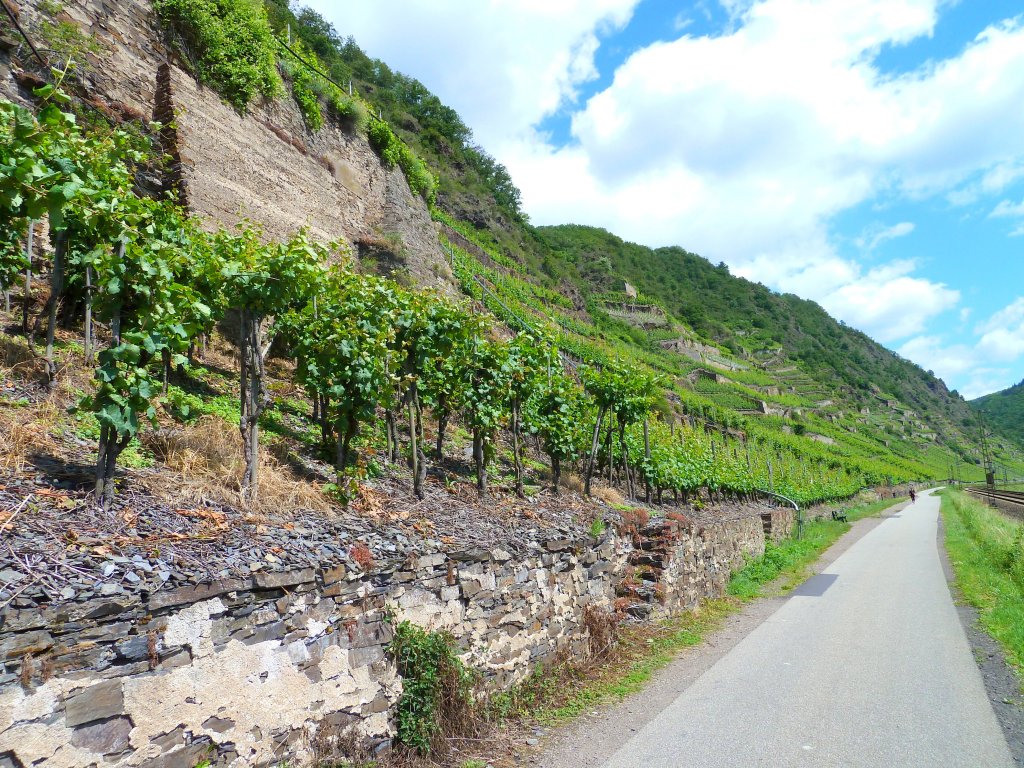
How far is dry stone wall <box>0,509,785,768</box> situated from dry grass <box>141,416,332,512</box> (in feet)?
4.85

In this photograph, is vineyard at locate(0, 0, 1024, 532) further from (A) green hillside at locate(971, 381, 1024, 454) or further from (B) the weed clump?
(A) green hillside at locate(971, 381, 1024, 454)

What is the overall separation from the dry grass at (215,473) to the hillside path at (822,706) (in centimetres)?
339

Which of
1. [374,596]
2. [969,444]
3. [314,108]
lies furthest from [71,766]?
[969,444]

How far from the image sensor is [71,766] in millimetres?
2982

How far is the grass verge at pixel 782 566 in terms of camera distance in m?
14.0

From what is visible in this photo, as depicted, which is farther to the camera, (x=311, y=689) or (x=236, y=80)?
(x=236, y=80)

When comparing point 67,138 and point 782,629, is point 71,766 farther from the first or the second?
point 782,629

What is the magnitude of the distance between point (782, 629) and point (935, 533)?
24560 mm

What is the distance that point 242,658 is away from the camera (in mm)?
3822

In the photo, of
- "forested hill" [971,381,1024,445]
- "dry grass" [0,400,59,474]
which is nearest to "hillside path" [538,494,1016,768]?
"dry grass" [0,400,59,474]

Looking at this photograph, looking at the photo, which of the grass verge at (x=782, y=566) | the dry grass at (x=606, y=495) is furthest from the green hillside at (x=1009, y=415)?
the dry grass at (x=606, y=495)

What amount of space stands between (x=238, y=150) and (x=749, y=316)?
139m

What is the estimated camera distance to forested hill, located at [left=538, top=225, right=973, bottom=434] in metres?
110

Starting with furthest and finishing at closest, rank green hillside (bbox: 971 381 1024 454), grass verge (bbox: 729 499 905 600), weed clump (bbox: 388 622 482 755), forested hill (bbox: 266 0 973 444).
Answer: green hillside (bbox: 971 381 1024 454), forested hill (bbox: 266 0 973 444), grass verge (bbox: 729 499 905 600), weed clump (bbox: 388 622 482 755)
